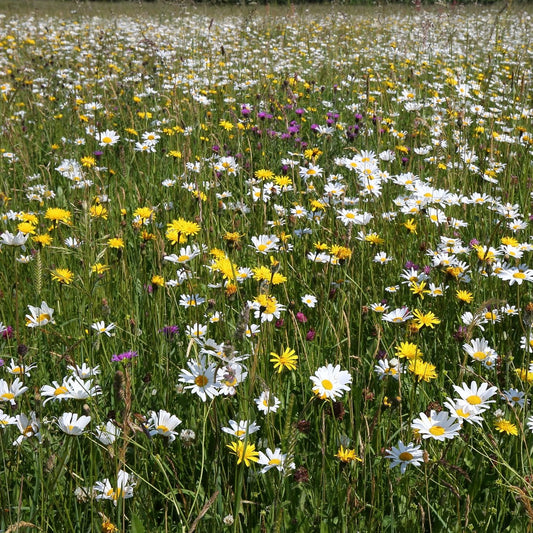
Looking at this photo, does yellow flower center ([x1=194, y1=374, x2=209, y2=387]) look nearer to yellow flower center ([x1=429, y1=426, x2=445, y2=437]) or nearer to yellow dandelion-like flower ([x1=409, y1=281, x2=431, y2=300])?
yellow flower center ([x1=429, y1=426, x2=445, y2=437])

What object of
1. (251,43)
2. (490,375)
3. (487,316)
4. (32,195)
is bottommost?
(490,375)

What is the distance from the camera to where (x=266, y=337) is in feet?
5.40

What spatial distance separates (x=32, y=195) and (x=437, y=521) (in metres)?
2.38

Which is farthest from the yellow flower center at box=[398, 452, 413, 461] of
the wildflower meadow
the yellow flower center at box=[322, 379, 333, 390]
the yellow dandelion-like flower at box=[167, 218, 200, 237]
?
the yellow dandelion-like flower at box=[167, 218, 200, 237]

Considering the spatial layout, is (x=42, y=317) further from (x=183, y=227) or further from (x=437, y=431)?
(x=437, y=431)

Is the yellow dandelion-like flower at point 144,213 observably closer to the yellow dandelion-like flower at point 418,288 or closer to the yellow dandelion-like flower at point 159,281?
the yellow dandelion-like flower at point 159,281

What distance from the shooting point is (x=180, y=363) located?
5.64 ft

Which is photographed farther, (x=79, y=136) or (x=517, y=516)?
(x=79, y=136)

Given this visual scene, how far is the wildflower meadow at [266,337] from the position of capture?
3.94 feet

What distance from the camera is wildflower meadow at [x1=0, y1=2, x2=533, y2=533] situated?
1.20 m

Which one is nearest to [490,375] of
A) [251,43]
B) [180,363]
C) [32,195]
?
[180,363]

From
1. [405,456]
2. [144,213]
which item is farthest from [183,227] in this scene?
[405,456]

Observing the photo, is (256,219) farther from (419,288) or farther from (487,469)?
(487,469)

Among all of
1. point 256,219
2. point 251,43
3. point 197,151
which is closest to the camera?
point 256,219
